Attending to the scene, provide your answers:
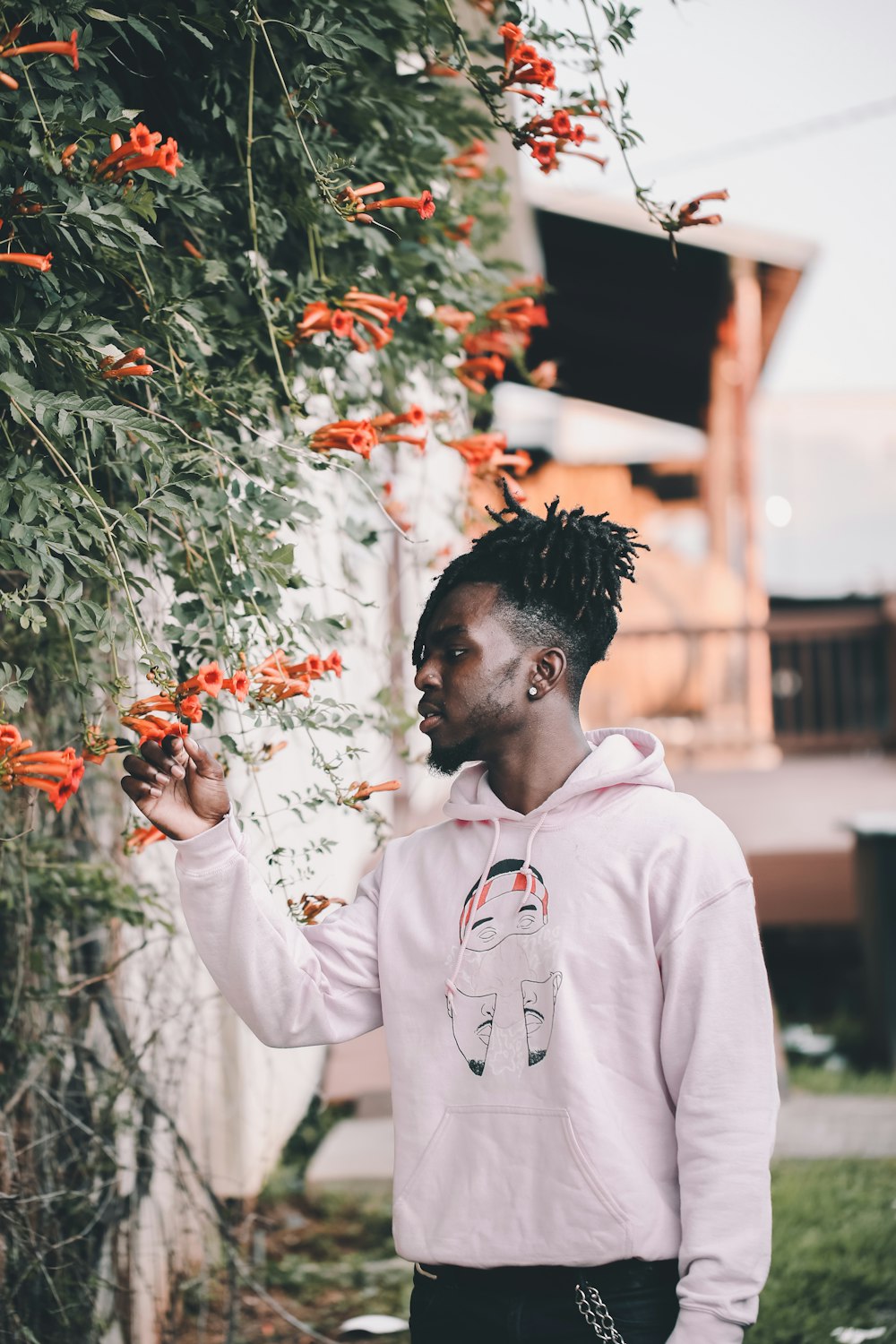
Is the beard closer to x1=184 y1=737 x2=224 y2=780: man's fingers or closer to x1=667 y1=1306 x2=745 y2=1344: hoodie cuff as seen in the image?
x1=184 y1=737 x2=224 y2=780: man's fingers

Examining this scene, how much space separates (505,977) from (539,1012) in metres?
0.06

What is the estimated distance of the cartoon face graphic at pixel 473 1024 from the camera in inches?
59.3

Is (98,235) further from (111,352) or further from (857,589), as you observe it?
(857,589)

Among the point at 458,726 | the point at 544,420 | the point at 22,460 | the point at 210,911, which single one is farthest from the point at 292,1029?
the point at 544,420

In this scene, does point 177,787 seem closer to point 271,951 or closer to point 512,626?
point 271,951

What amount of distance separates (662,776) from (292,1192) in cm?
277

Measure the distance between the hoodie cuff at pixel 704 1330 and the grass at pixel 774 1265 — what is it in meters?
1.47

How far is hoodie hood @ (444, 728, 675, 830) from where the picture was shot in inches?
62.0

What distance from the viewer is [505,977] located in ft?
4.99

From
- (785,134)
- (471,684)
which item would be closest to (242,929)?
(471,684)

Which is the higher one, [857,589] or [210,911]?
[857,589]

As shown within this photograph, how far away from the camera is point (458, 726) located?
160cm

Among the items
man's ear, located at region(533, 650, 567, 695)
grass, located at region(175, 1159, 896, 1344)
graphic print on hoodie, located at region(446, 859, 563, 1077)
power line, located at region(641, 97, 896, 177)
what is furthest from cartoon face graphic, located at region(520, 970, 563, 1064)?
power line, located at region(641, 97, 896, 177)

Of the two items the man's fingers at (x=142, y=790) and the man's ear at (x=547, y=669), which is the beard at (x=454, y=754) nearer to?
the man's ear at (x=547, y=669)
